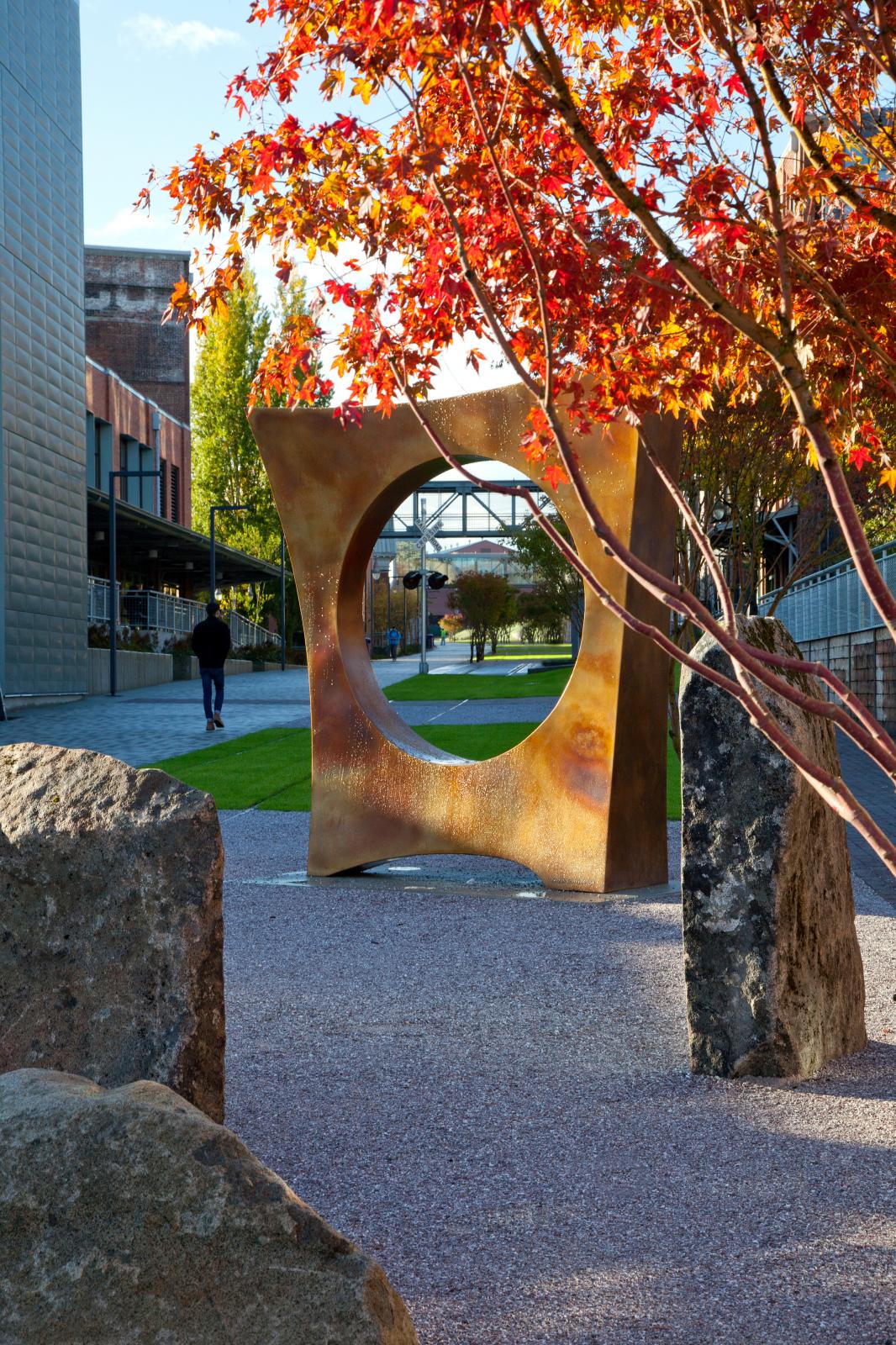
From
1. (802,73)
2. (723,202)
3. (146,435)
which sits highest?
(146,435)

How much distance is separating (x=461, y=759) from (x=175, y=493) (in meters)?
A: 46.4

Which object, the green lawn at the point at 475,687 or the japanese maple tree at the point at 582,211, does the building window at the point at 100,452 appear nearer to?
the green lawn at the point at 475,687

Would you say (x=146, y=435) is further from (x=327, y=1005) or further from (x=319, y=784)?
(x=327, y=1005)

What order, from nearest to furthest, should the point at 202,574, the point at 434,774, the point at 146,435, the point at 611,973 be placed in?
the point at 611,973
the point at 434,774
the point at 146,435
the point at 202,574

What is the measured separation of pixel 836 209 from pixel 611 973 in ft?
13.0

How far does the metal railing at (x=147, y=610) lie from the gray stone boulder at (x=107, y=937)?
94.1ft

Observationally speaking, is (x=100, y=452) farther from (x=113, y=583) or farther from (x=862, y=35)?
(x=862, y=35)

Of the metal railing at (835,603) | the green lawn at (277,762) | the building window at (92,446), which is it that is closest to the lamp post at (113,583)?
the green lawn at (277,762)

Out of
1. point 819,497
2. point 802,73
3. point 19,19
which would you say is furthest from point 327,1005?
point 19,19

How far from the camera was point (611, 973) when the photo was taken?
634 cm

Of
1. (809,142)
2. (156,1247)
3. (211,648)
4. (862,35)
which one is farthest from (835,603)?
(156,1247)

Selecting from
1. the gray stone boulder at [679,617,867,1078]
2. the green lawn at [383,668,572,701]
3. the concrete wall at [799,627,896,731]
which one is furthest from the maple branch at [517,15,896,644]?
the green lawn at [383,668,572,701]

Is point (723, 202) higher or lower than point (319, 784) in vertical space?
higher

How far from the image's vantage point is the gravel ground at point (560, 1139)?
10.1 feet
